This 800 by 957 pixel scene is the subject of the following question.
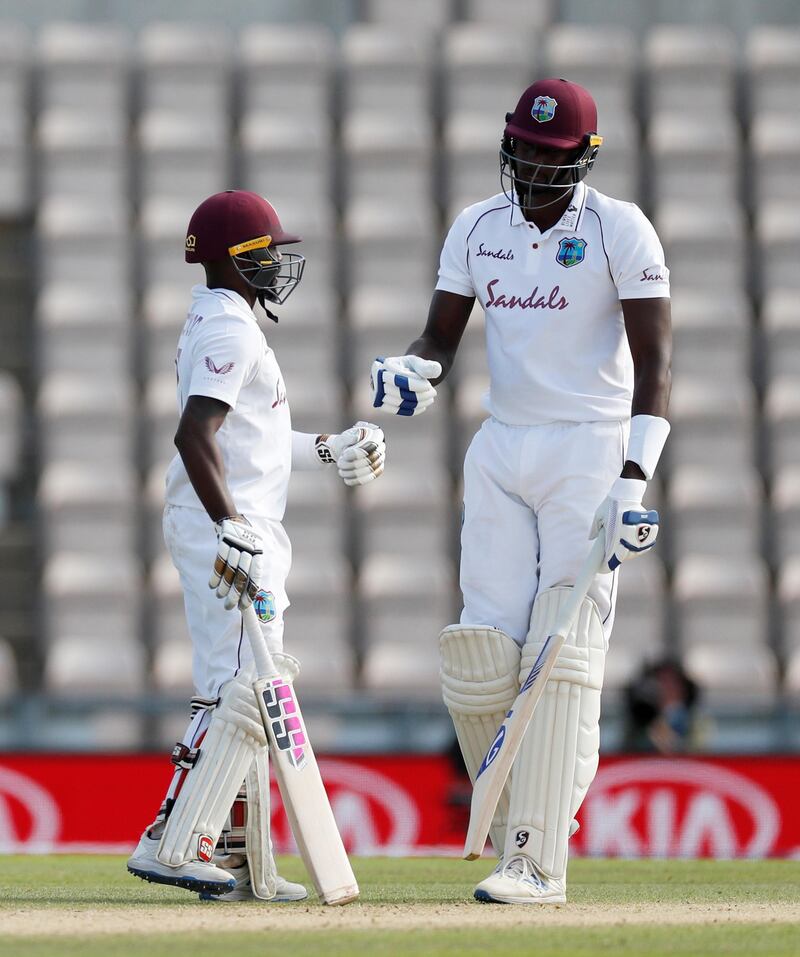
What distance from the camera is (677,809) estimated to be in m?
8.23

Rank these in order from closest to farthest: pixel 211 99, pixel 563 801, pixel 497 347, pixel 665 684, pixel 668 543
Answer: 1. pixel 563 801
2. pixel 497 347
3. pixel 665 684
4. pixel 668 543
5. pixel 211 99

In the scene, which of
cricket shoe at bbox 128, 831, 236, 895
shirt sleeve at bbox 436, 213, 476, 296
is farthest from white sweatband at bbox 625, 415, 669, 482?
cricket shoe at bbox 128, 831, 236, 895

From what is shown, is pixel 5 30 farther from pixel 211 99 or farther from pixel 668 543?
pixel 668 543

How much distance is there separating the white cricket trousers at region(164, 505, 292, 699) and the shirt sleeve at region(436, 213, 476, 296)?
0.75 m

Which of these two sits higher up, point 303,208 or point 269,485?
point 303,208

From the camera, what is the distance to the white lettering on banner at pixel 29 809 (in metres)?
8.19

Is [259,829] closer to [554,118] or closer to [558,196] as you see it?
[558,196]

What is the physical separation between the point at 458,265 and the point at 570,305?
1.15ft

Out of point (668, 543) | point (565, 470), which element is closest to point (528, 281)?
point (565, 470)

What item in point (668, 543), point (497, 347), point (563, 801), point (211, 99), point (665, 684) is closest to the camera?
point (563, 801)

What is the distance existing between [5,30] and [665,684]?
6502 millimetres

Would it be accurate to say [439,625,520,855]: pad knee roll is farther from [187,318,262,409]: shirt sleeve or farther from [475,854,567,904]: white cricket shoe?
[187,318,262,409]: shirt sleeve

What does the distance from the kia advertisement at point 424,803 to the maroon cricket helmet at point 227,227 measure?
4.33 m

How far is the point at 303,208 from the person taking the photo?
456 inches
